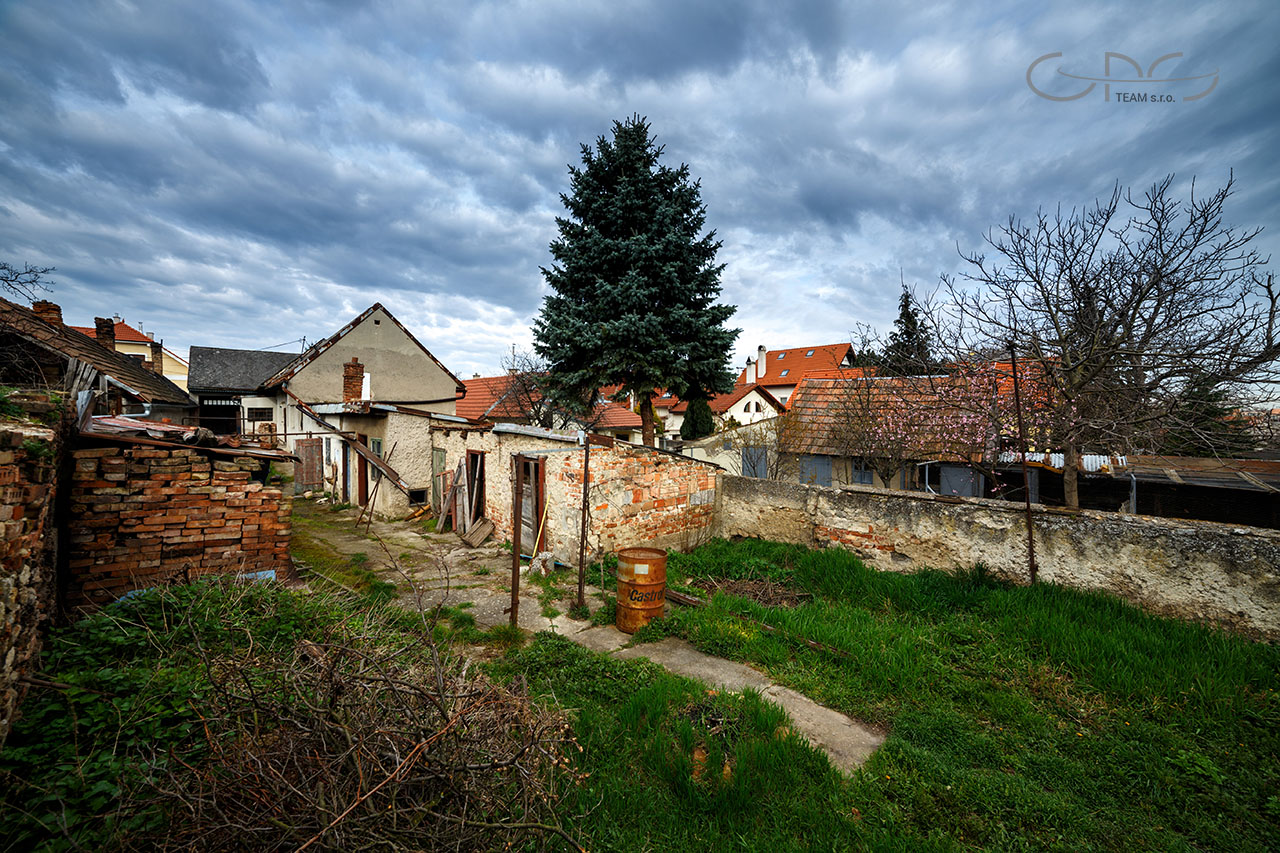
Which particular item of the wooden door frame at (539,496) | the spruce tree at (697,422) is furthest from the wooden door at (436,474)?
the spruce tree at (697,422)

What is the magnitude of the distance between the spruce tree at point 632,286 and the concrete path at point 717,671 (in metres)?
8.99

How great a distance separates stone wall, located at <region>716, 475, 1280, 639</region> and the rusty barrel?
3.30 meters

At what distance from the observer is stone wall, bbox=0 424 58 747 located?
2742mm

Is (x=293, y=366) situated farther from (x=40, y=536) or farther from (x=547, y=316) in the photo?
(x=40, y=536)

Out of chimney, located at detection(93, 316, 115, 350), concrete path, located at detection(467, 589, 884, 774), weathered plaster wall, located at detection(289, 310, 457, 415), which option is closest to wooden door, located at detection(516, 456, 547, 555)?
concrete path, located at detection(467, 589, 884, 774)

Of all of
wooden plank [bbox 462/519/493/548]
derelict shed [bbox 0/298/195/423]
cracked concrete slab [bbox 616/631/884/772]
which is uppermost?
derelict shed [bbox 0/298/195/423]

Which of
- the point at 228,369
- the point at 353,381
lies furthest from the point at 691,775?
the point at 228,369

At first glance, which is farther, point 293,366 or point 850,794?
point 293,366

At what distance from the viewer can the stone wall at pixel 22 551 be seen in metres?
2.74

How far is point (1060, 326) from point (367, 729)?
931 centimetres

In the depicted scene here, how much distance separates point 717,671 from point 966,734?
2078 mm

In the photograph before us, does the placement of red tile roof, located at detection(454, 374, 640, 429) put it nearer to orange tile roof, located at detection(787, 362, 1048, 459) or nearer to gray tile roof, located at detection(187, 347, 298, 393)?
orange tile roof, located at detection(787, 362, 1048, 459)

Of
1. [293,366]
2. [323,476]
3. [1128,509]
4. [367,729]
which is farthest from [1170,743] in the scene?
[293,366]

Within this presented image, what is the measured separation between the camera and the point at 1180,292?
6.23m
